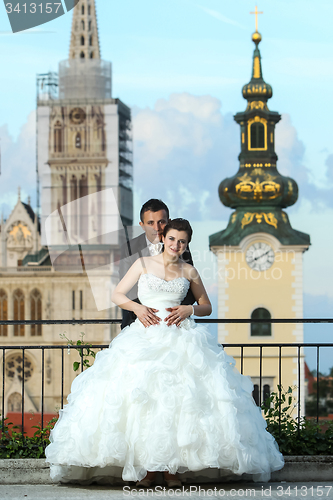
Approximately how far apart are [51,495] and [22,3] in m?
4.02

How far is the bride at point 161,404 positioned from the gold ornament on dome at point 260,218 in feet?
126

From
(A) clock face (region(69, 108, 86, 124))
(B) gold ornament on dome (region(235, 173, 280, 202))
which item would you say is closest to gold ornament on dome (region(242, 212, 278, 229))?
(B) gold ornament on dome (region(235, 173, 280, 202))

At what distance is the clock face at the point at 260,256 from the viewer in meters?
43.3

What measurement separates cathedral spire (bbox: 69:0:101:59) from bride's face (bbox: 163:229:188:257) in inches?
2469

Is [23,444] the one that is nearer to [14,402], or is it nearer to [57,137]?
[14,402]

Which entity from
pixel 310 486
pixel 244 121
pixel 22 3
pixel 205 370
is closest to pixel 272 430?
pixel 310 486

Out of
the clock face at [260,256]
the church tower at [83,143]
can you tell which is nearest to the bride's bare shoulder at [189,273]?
the clock face at [260,256]

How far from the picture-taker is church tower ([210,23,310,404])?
43.0 metres

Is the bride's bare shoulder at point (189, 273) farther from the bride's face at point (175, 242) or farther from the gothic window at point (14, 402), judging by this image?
the gothic window at point (14, 402)

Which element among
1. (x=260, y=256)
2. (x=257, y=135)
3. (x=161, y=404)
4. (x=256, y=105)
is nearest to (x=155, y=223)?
(x=161, y=404)

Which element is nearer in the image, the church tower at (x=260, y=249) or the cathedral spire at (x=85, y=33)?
the church tower at (x=260, y=249)

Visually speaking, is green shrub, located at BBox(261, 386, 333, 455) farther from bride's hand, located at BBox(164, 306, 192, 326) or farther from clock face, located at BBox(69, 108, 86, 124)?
clock face, located at BBox(69, 108, 86, 124)

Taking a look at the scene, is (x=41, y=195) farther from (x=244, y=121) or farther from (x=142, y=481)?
(x=142, y=481)

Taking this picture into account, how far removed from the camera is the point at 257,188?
44.2 meters
